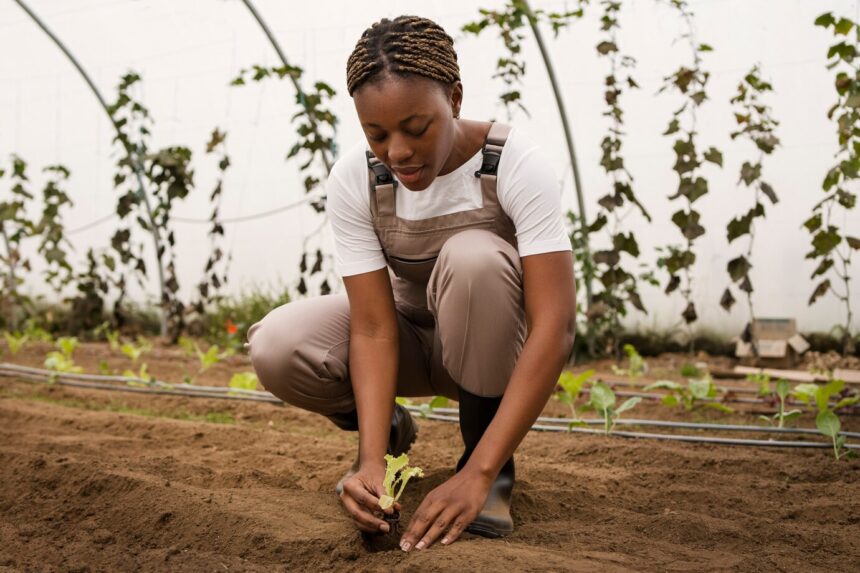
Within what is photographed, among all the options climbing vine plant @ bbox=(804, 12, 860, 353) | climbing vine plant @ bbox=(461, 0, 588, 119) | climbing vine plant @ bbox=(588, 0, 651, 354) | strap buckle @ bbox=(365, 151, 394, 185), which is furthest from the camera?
climbing vine plant @ bbox=(588, 0, 651, 354)

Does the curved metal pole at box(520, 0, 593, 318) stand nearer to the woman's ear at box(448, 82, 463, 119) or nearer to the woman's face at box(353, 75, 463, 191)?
the woman's ear at box(448, 82, 463, 119)

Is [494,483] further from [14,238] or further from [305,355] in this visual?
[14,238]

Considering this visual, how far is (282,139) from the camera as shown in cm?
515

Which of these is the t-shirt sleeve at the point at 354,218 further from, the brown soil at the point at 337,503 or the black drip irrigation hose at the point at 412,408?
the black drip irrigation hose at the point at 412,408

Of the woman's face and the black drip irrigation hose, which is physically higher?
the woman's face

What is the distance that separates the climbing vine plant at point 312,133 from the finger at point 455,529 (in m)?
3.35

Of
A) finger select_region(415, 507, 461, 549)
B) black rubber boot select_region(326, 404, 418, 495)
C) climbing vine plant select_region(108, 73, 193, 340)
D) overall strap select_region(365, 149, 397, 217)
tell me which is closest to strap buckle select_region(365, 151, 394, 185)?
overall strap select_region(365, 149, 397, 217)

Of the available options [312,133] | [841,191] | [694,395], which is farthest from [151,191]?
[841,191]

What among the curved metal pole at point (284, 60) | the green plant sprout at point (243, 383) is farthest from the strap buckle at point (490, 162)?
the curved metal pole at point (284, 60)

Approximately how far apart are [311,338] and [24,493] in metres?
0.72

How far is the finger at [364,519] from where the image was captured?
5.00 ft

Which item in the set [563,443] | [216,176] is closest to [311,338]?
[563,443]

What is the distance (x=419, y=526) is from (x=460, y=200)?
0.63 metres

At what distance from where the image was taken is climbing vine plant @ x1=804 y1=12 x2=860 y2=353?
10.0 feet
